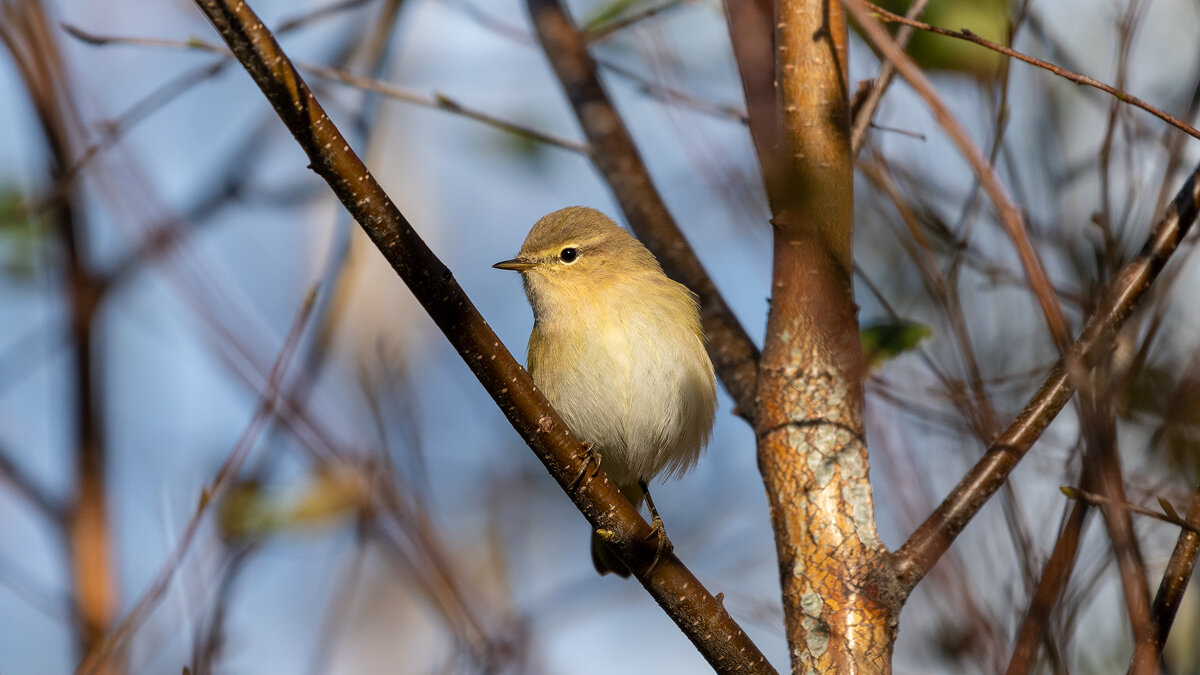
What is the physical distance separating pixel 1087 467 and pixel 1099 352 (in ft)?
1.53

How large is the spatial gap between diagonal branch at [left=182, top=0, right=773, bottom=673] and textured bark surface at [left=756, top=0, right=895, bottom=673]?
12.8 inches

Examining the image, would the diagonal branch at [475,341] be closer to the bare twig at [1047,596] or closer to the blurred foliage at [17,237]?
the bare twig at [1047,596]

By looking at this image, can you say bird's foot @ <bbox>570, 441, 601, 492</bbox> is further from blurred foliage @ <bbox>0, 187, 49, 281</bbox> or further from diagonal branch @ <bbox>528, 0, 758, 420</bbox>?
blurred foliage @ <bbox>0, 187, 49, 281</bbox>

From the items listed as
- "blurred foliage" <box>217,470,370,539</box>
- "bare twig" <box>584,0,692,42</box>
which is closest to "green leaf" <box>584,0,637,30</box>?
"bare twig" <box>584,0,692,42</box>

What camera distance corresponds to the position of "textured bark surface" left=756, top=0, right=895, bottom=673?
2.61 meters

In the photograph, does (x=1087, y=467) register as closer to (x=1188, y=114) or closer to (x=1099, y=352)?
(x=1099, y=352)

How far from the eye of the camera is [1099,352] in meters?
1.96

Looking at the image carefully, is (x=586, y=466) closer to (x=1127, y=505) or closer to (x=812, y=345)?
(x=812, y=345)

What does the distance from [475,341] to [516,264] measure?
80.1 inches

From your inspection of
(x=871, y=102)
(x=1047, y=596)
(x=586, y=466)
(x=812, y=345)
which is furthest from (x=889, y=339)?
(x=1047, y=596)

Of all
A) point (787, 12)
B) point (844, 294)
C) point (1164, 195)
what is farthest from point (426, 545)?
point (1164, 195)

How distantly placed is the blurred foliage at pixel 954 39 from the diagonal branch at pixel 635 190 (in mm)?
1083

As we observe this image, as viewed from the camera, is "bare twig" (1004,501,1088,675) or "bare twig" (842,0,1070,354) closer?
"bare twig" (842,0,1070,354)

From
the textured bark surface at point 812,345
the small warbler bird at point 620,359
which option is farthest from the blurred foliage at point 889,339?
the small warbler bird at point 620,359
